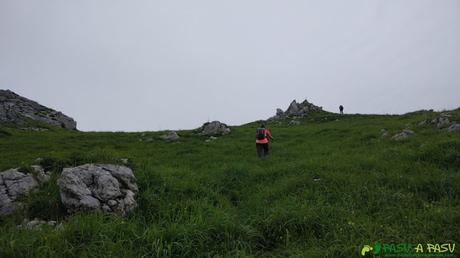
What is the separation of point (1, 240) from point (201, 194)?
5240 mm

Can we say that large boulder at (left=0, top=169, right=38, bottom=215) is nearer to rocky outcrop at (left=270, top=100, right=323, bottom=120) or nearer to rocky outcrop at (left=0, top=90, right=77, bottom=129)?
rocky outcrop at (left=0, top=90, right=77, bottom=129)

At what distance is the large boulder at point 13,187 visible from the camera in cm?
757

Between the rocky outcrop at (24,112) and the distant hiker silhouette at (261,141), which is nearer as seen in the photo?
the distant hiker silhouette at (261,141)

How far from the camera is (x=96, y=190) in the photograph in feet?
25.4

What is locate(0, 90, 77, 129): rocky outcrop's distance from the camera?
3608 cm

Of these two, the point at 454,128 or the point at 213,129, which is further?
the point at 213,129

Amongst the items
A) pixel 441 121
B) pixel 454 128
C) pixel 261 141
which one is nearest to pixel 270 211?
pixel 261 141
